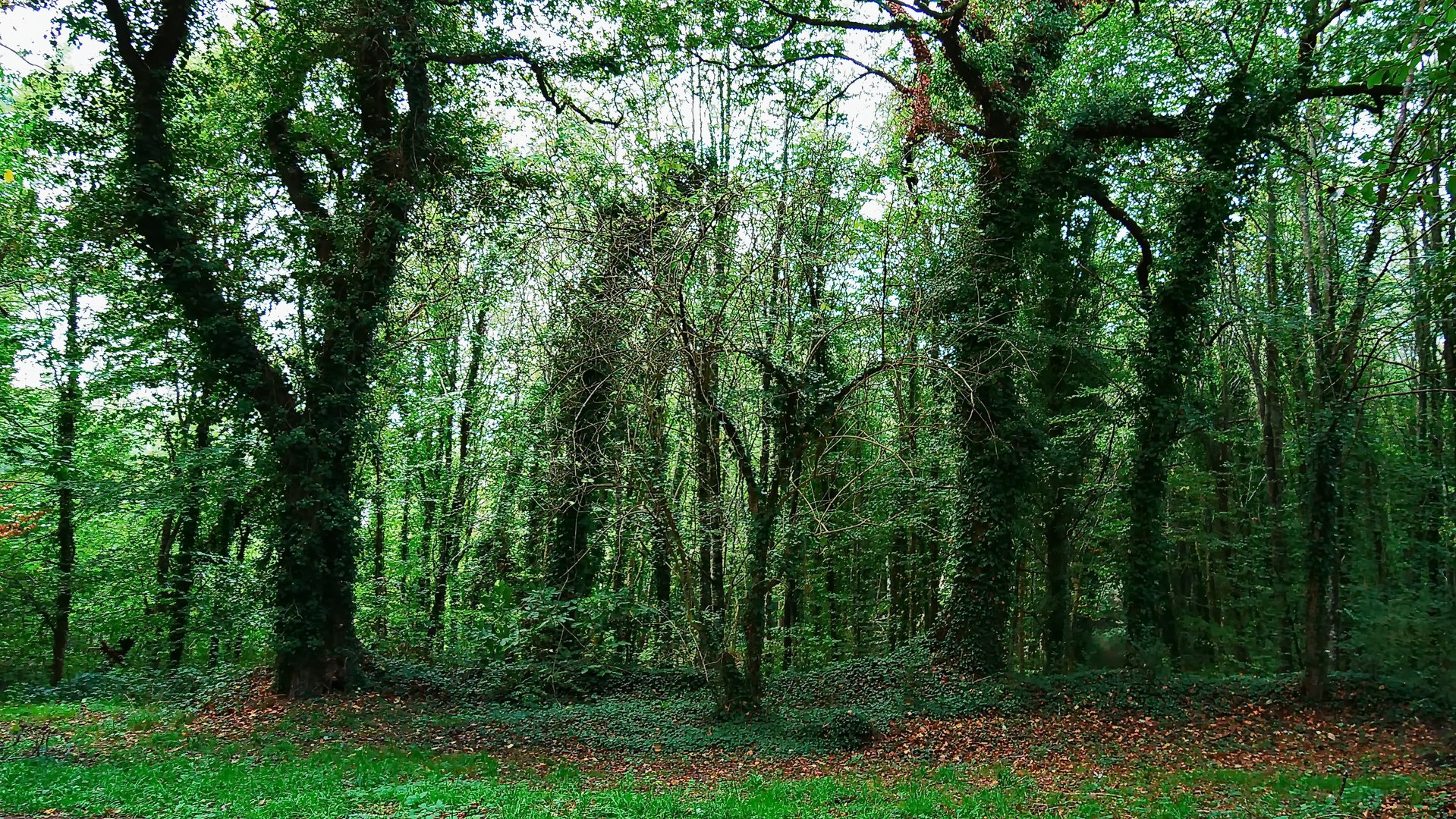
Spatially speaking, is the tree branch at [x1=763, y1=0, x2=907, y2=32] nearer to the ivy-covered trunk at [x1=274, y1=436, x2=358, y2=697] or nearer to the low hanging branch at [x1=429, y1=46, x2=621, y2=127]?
the low hanging branch at [x1=429, y1=46, x2=621, y2=127]

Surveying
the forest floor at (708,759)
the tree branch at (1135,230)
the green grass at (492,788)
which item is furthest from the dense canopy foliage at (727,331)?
the green grass at (492,788)

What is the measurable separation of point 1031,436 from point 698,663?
6660mm

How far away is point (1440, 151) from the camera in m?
3.39

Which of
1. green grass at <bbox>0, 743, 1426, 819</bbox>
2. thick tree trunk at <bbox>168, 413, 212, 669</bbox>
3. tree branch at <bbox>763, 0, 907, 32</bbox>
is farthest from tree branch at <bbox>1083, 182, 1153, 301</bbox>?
thick tree trunk at <bbox>168, 413, 212, 669</bbox>

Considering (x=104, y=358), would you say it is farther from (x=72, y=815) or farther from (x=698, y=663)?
(x=698, y=663)

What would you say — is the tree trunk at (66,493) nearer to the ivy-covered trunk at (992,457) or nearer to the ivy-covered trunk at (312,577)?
the ivy-covered trunk at (312,577)

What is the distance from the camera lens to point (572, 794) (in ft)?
24.0

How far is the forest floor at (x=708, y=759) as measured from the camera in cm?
677

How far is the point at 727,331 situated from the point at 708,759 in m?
5.38

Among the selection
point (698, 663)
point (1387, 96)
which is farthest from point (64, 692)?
point (1387, 96)

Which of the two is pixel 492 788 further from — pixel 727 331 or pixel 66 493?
pixel 66 493

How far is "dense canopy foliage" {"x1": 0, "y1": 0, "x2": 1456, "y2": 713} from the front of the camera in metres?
10.0

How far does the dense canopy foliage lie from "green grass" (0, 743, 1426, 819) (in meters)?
3.05

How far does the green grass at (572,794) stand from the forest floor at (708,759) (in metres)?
0.03
